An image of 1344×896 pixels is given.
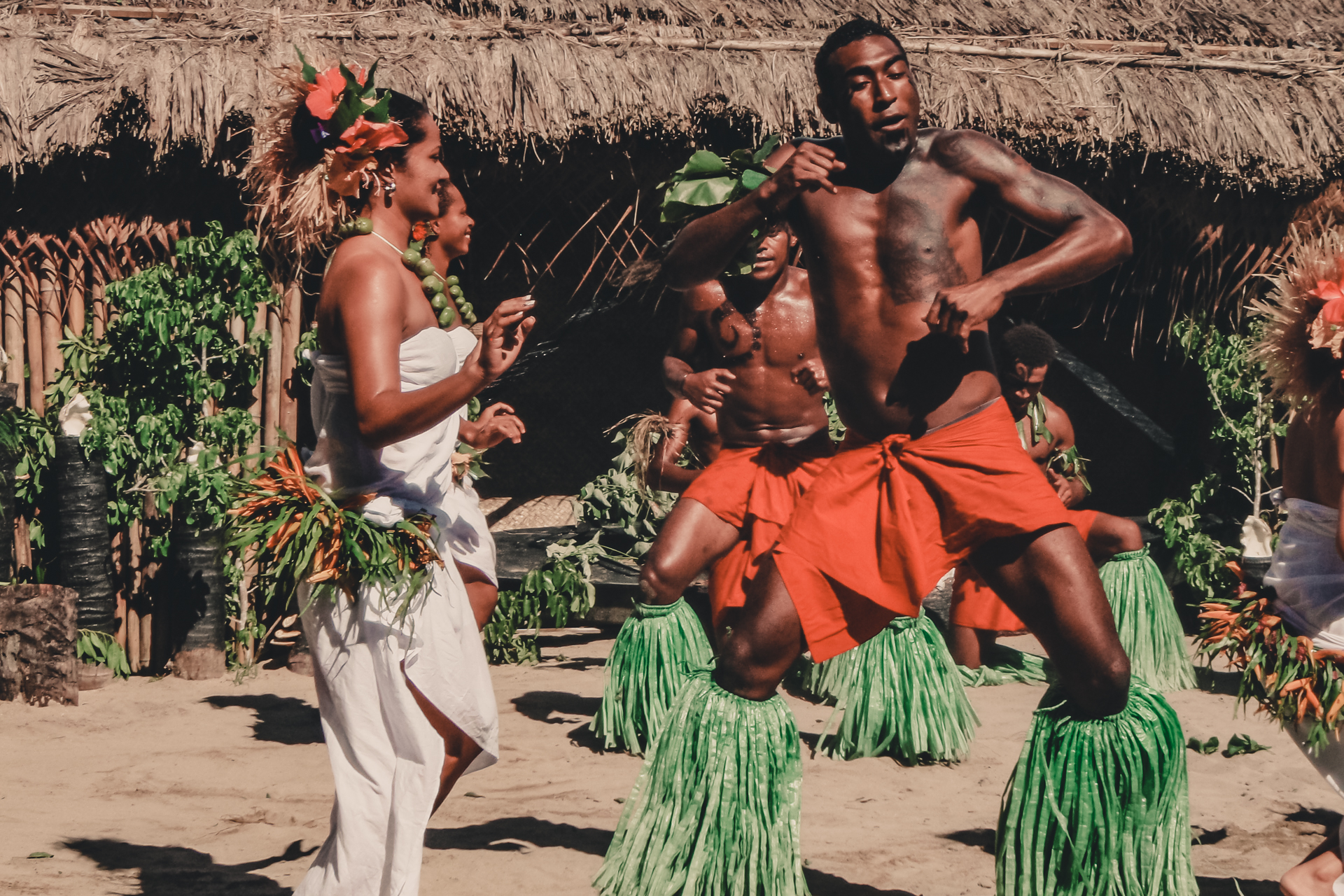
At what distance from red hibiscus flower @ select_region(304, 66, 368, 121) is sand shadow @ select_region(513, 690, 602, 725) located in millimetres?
3099

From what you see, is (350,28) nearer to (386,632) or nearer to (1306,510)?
(386,632)

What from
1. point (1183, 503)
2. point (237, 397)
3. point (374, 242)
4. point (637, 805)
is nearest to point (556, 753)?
point (637, 805)

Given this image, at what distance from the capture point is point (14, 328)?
5.71 meters

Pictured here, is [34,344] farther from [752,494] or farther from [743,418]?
[752,494]

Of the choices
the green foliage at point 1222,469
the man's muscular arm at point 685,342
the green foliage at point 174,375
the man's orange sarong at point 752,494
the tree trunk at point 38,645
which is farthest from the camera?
the green foliage at point 1222,469

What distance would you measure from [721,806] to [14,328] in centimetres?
415

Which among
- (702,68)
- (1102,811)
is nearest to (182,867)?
(1102,811)

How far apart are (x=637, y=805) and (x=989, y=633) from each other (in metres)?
3.42

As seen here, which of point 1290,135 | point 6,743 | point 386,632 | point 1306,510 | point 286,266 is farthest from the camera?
point 1290,135

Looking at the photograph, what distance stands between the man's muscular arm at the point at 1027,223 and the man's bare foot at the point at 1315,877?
130cm

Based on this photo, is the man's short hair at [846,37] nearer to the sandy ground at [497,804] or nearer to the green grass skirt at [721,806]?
the green grass skirt at [721,806]

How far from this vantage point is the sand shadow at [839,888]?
340 cm

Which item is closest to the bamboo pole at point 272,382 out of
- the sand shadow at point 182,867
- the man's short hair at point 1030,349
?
the sand shadow at point 182,867

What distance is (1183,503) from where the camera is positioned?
7152 mm
